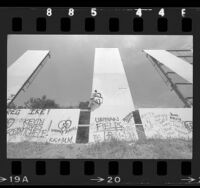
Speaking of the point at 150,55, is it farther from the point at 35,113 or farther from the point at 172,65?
the point at 35,113

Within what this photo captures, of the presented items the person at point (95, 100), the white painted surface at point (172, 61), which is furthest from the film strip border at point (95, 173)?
the white painted surface at point (172, 61)

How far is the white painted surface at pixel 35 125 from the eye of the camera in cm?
869

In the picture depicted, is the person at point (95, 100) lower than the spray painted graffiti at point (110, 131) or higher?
higher

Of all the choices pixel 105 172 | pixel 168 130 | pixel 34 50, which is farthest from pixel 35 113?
pixel 168 130

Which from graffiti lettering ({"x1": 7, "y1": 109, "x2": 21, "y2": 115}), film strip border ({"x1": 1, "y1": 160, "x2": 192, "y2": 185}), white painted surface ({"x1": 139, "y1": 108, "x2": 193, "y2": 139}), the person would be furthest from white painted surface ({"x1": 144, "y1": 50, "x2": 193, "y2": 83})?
graffiti lettering ({"x1": 7, "y1": 109, "x2": 21, "y2": 115})

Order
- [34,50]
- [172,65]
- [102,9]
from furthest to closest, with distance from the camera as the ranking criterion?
[172,65] < [34,50] < [102,9]

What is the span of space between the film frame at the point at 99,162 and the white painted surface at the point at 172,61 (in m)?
0.87

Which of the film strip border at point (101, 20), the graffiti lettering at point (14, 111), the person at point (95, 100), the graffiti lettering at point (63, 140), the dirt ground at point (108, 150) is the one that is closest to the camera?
the film strip border at point (101, 20)

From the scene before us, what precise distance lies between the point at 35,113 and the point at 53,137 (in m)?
0.52

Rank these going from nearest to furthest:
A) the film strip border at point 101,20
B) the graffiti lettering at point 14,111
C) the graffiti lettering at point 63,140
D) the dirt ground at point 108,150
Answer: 1. the film strip border at point 101,20
2. the dirt ground at point 108,150
3. the graffiti lettering at point 14,111
4. the graffiti lettering at point 63,140

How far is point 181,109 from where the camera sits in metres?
8.95

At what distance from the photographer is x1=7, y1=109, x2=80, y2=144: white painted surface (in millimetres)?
8688

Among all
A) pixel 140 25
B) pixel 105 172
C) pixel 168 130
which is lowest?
pixel 105 172

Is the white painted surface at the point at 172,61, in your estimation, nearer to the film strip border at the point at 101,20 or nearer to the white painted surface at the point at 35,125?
the film strip border at the point at 101,20
